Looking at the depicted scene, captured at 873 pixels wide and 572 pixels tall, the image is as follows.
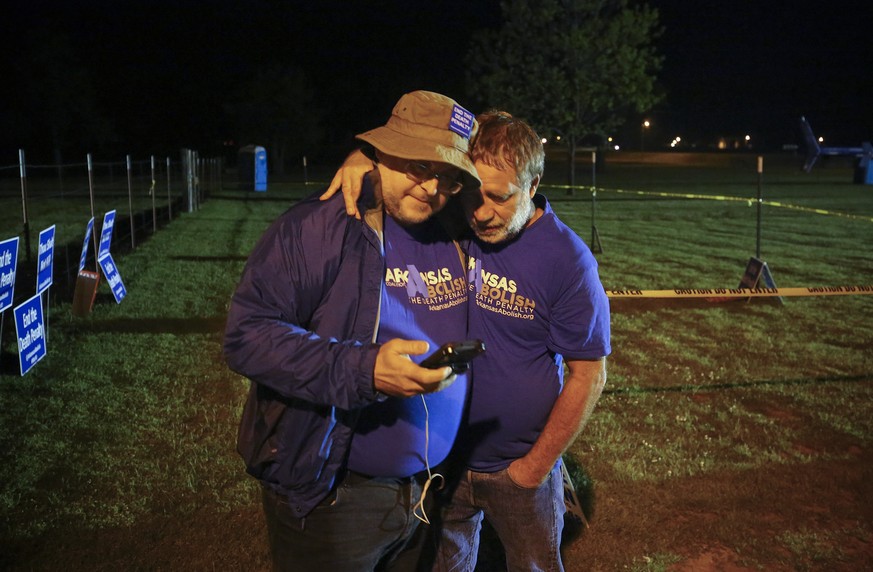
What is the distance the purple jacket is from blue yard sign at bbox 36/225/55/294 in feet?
19.2

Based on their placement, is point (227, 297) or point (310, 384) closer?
point (310, 384)

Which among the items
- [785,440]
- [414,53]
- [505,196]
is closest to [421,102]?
[505,196]

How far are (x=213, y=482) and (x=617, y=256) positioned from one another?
34.4 ft

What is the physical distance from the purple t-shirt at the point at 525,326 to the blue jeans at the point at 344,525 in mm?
384

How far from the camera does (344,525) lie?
2.12 metres

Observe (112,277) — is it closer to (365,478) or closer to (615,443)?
(615,443)

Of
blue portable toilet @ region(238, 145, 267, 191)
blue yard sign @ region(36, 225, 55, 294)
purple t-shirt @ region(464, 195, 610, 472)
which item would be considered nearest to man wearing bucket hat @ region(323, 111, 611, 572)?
purple t-shirt @ region(464, 195, 610, 472)

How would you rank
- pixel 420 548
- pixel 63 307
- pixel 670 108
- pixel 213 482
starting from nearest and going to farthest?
1. pixel 420 548
2. pixel 213 482
3. pixel 63 307
4. pixel 670 108

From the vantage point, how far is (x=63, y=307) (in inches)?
355

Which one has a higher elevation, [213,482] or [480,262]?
[480,262]

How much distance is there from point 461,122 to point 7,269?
5.21 metres

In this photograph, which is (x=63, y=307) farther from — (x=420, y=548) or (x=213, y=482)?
(x=420, y=548)

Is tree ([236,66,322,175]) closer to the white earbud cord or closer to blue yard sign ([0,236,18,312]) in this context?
blue yard sign ([0,236,18,312])

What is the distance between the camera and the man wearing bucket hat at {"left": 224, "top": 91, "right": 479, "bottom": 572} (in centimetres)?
187
